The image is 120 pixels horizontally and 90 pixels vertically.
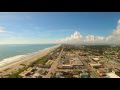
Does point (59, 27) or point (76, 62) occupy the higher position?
point (59, 27)

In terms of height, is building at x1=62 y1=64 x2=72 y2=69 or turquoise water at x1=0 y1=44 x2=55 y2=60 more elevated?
turquoise water at x1=0 y1=44 x2=55 y2=60

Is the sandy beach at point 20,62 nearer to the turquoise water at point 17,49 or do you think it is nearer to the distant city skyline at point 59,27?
the turquoise water at point 17,49

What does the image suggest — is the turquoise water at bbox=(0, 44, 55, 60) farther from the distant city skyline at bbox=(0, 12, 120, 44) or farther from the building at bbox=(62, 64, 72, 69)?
the building at bbox=(62, 64, 72, 69)

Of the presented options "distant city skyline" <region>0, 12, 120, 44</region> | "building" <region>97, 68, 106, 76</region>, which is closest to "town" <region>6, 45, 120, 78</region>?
"building" <region>97, 68, 106, 76</region>

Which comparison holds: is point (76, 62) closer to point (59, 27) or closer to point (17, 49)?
point (59, 27)

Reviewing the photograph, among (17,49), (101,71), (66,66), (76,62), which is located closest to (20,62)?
(17,49)
